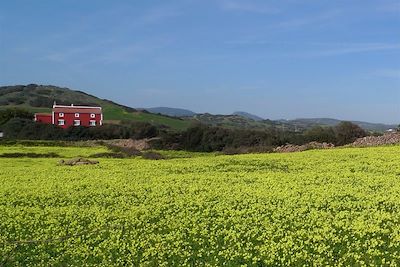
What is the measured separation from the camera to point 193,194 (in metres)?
14.0

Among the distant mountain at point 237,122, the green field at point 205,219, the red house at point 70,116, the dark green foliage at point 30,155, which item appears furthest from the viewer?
the distant mountain at point 237,122

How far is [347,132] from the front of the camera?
41.7 m

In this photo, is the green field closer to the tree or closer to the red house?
the tree

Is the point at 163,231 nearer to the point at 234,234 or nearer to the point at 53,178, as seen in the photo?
the point at 234,234

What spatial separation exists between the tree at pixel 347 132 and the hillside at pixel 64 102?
4176 cm

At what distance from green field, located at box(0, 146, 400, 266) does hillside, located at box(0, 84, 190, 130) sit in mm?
65464

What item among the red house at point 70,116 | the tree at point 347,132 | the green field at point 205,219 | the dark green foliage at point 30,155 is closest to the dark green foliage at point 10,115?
the red house at point 70,116

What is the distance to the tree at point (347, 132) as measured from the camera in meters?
40.1

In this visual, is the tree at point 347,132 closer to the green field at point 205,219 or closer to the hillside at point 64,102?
the green field at point 205,219

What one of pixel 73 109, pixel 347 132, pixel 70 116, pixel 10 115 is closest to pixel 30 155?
pixel 347 132

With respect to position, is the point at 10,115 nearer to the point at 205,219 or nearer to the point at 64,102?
the point at 64,102

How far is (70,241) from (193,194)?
4802mm

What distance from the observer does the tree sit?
40.1 meters

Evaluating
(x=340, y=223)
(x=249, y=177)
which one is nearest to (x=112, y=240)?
(x=340, y=223)
